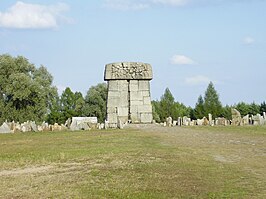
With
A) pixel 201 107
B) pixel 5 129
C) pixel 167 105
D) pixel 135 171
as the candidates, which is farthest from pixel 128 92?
pixel 167 105

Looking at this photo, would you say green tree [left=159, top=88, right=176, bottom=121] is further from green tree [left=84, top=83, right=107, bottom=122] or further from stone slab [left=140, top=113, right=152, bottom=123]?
stone slab [left=140, top=113, right=152, bottom=123]

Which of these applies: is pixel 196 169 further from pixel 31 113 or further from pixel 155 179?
pixel 31 113

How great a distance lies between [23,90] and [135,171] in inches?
1641

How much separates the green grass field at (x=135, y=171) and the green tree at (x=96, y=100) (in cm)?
5403

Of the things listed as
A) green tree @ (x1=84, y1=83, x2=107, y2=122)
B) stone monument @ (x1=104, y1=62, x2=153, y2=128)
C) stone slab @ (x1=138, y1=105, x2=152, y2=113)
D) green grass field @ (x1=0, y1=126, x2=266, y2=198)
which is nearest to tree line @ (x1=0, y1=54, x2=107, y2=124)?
green tree @ (x1=84, y1=83, x2=107, y2=122)

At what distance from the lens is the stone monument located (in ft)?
102

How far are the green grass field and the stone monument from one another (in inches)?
611

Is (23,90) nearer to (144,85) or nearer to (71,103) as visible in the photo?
(144,85)

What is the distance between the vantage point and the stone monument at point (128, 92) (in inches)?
1229

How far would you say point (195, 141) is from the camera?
1714cm

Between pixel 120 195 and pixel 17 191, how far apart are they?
6.13 feet

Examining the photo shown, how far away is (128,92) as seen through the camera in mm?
31453

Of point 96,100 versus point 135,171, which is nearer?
point 135,171

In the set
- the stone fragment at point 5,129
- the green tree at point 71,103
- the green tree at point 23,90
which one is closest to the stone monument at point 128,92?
the stone fragment at point 5,129
